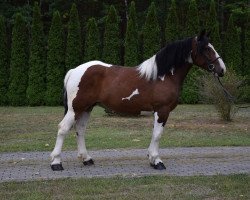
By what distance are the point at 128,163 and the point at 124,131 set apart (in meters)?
4.67

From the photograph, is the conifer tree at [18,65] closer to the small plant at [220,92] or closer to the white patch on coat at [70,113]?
the small plant at [220,92]

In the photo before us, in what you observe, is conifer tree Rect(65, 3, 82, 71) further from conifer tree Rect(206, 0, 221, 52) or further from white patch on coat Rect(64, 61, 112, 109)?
white patch on coat Rect(64, 61, 112, 109)

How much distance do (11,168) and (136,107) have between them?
2.56 metres

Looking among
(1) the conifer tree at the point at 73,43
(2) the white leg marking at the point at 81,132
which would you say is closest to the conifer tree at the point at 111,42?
(1) the conifer tree at the point at 73,43

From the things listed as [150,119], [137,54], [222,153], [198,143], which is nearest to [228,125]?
[150,119]

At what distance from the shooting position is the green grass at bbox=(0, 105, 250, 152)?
11.4m

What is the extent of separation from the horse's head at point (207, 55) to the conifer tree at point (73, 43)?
15653 millimetres

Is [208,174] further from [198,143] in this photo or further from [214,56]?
[198,143]

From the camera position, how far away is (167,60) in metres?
8.66

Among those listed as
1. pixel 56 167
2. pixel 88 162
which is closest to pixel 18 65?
pixel 88 162

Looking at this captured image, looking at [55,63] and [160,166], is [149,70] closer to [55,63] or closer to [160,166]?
[160,166]

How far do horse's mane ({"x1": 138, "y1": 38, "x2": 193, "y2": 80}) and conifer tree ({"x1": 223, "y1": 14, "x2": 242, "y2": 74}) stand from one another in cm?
1612

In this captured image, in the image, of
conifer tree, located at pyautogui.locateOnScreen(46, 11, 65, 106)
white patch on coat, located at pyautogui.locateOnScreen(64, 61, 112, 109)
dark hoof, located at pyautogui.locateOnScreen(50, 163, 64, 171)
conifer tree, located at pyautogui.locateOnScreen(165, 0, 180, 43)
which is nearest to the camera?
dark hoof, located at pyautogui.locateOnScreen(50, 163, 64, 171)

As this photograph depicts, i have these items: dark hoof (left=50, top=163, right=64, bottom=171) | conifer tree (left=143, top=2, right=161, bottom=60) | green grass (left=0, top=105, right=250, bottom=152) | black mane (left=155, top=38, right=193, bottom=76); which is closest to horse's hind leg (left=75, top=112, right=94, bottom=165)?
dark hoof (left=50, top=163, right=64, bottom=171)
